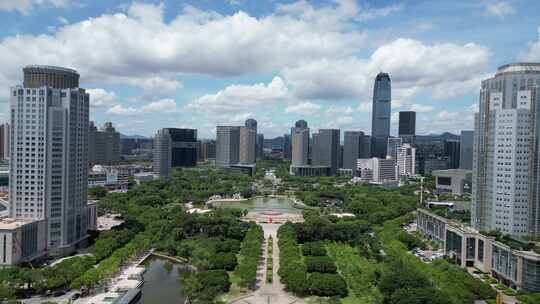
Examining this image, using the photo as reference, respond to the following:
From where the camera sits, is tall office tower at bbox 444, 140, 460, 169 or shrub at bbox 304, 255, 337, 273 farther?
tall office tower at bbox 444, 140, 460, 169

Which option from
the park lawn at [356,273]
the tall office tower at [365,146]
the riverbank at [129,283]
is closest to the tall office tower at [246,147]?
the tall office tower at [365,146]

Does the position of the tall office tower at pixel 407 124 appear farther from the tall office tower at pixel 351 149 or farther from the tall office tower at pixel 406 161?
the tall office tower at pixel 406 161

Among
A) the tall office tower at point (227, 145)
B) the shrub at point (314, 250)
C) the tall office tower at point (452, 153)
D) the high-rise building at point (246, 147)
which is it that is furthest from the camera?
the high-rise building at point (246, 147)

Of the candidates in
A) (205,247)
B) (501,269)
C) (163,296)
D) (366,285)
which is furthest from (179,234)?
(501,269)

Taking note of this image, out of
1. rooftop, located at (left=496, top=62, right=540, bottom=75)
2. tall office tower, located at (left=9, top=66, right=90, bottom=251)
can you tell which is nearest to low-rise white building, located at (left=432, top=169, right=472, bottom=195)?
rooftop, located at (left=496, top=62, right=540, bottom=75)

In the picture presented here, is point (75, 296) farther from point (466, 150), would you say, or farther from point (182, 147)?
point (182, 147)

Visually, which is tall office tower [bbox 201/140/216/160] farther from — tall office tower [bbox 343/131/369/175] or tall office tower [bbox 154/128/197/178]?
tall office tower [bbox 343/131/369/175]

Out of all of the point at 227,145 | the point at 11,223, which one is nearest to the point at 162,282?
the point at 11,223

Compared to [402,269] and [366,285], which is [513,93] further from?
[366,285]
